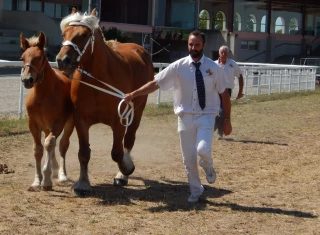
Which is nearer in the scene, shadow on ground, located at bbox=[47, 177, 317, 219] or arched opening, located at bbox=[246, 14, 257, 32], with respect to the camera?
shadow on ground, located at bbox=[47, 177, 317, 219]

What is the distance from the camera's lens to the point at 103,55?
825cm

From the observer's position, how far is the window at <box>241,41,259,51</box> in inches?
1991

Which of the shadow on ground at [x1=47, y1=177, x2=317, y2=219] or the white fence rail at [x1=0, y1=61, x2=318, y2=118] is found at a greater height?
the white fence rail at [x1=0, y1=61, x2=318, y2=118]

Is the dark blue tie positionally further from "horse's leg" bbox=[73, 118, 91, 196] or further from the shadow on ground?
"horse's leg" bbox=[73, 118, 91, 196]

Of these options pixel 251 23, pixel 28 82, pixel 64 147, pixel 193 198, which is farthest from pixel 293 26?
pixel 28 82

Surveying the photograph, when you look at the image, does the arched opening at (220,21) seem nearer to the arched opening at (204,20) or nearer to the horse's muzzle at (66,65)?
the arched opening at (204,20)

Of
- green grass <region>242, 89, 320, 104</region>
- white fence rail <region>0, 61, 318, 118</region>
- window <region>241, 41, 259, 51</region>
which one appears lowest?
green grass <region>242, 89, 320, 104</region>

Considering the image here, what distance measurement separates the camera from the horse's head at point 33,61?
314 inches

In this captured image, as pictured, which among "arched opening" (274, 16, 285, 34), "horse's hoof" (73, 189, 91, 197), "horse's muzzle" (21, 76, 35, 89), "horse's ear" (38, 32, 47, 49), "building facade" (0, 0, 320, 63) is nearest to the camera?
"horse's muzzle" (21, 76, 35, 89)

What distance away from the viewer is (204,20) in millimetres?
52094

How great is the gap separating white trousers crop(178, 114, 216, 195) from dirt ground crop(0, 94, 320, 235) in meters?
0.50

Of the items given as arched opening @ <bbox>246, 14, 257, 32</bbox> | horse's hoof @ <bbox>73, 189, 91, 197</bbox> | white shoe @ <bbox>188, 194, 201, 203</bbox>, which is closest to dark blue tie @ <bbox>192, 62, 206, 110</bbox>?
white shoe @ <bbox>188, 194, 201, 203</bbox>

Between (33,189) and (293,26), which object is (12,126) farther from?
(293,26)

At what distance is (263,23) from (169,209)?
4662 cm
